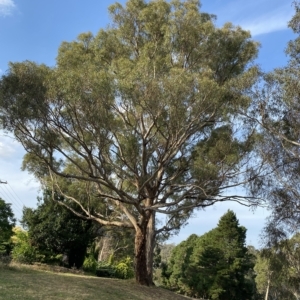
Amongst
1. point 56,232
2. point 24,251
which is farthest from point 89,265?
point 24,251

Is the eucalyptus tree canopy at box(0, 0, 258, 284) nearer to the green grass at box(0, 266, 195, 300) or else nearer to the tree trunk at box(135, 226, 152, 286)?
the tree trunk at box(135, 226, 152, 286)

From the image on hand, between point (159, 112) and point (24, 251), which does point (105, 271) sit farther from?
point (159, 112)

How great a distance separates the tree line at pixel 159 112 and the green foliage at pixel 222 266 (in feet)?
51.2

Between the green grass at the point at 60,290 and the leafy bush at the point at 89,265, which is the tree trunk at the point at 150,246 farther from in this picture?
the leafy bush at the point at 89,265

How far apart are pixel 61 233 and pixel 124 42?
391 inches

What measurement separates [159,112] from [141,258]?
608cm

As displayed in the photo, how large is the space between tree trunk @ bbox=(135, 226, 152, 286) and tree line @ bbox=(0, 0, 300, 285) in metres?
0.04

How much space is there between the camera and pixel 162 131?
49.9 ft

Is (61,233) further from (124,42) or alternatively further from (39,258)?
(124,42)

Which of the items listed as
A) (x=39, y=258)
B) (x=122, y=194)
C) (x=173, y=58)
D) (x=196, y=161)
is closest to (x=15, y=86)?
(x=122, y=194)

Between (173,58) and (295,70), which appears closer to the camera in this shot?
(295,70)

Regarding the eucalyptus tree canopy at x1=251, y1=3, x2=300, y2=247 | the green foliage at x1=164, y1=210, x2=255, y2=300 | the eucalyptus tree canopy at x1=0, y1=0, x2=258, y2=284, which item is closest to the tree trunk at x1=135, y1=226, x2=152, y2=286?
the eucalyptus tree canopy at x1=0, y1=0, x2=258, y2=284

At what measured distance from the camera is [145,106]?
13266 mm

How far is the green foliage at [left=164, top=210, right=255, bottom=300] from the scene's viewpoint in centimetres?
3177
